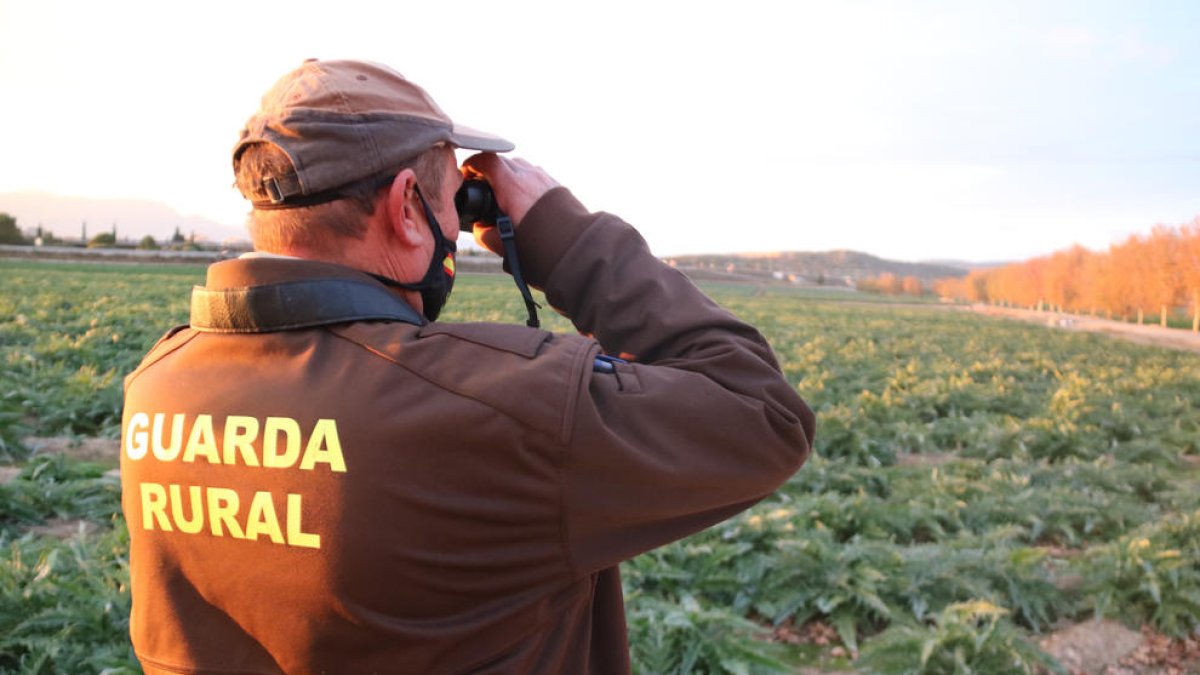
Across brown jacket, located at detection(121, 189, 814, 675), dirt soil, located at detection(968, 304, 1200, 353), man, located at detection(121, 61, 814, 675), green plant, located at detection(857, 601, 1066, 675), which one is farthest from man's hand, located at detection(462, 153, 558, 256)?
dirt soil, located at detection(968, 304, 1200, 353)

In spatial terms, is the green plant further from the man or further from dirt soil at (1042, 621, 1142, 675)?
the man

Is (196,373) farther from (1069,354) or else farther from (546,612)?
(1069,354)

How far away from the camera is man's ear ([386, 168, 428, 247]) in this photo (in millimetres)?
1517

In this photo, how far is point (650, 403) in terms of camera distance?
1454 mm

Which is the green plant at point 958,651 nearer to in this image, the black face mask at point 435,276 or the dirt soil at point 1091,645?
the dirt soil at point 1091,645

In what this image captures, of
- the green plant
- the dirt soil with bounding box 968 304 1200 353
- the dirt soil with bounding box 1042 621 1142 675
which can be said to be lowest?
the dirt soil with bounding box 1042 621 1142 675

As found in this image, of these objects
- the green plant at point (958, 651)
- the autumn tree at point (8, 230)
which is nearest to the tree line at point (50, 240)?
the autumn tree at point (8, 230)

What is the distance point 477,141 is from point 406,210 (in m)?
0.22

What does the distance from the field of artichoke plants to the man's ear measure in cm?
286

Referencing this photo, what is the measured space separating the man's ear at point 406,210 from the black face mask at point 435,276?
0.7 inches

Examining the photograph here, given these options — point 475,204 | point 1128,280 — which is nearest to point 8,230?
point 475,204

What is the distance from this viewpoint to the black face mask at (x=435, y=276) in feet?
5.29

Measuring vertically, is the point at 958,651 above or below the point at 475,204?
below

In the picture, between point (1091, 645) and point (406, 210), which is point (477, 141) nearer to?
point (406, 210)
